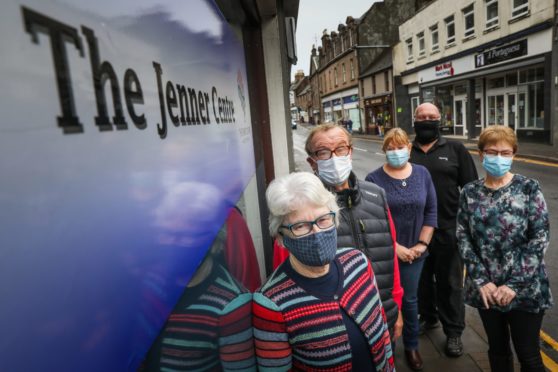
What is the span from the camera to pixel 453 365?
3057 millimetres

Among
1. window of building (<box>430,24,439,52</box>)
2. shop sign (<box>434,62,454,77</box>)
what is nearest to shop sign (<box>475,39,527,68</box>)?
shop sign (<box>434,62,454,77</box>)

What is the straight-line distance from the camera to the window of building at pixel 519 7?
15834mm

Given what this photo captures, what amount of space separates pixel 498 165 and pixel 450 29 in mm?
23033

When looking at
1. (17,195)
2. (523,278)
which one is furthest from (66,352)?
(523,278)

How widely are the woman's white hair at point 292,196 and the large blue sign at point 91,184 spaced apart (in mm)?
441

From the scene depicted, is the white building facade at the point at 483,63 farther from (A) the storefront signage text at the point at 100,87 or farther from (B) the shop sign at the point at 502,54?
(A) the storefront signage text at the point at 100,87

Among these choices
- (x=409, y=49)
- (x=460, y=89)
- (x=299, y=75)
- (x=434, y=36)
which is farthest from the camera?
(x=299, y=75)

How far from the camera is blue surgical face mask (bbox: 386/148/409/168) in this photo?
2.91m

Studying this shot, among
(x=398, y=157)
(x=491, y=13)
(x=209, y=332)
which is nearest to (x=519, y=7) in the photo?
(x=491, y=13)

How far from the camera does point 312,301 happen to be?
1.43m

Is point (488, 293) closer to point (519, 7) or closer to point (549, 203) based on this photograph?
point (549, 203)

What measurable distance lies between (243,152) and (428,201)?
1505mm

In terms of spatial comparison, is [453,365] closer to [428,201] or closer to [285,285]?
[428,201]

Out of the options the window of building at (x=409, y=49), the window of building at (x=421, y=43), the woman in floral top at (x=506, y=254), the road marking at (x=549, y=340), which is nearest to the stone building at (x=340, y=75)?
the window of building at (x=409, y=49)
